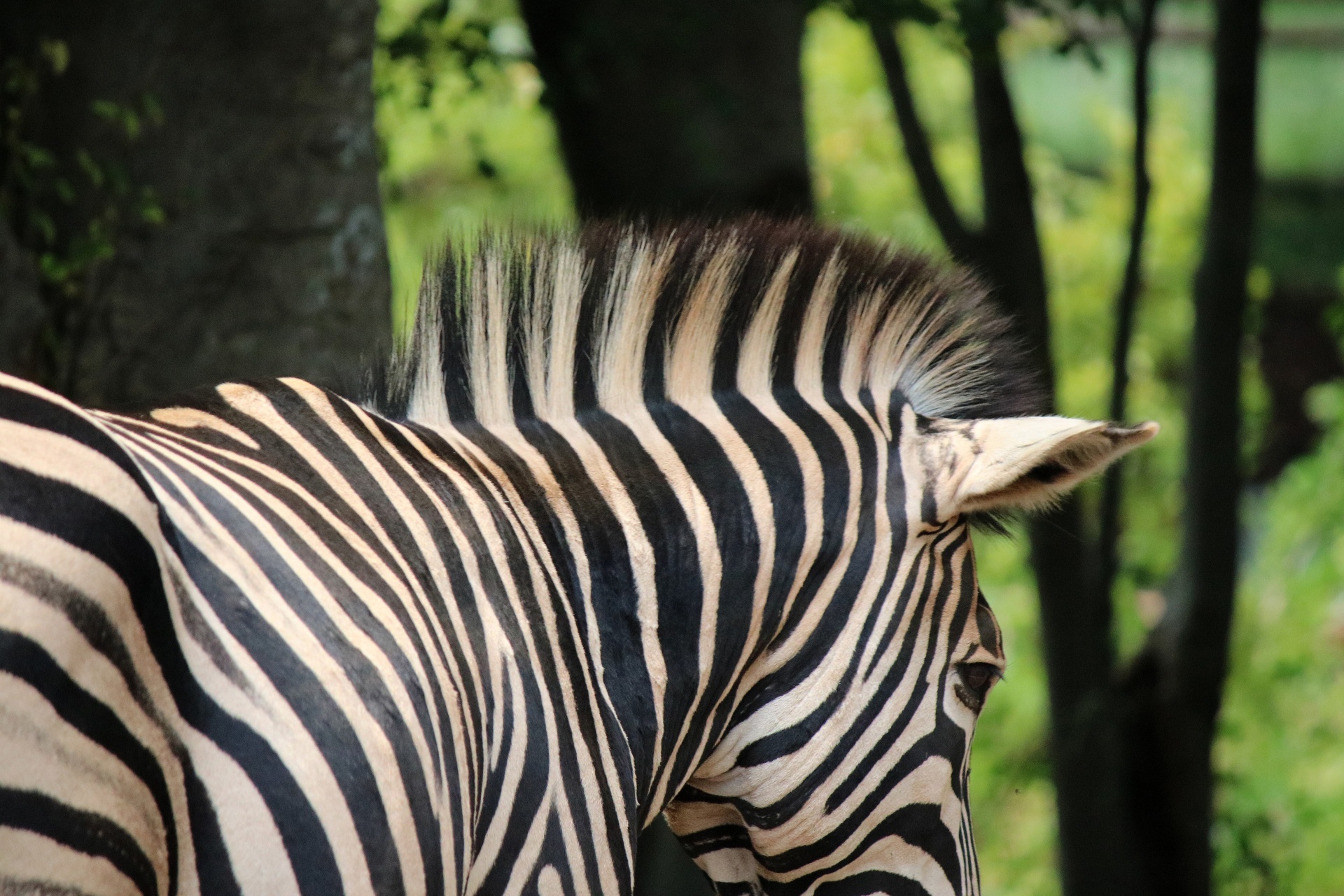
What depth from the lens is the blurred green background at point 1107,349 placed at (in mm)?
7012

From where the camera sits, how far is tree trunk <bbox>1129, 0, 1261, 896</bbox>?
5246mm

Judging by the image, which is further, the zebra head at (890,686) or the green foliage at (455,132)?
the green foliage at (455,132)

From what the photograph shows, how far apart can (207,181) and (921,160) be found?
2.94 m

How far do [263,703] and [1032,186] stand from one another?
14.0 feet

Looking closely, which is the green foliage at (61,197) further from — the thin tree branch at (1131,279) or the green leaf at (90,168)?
the thin tree branch at (1131,279)

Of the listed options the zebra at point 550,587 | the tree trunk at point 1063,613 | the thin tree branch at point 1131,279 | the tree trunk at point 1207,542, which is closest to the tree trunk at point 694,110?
the tree trunk at point 1063,613

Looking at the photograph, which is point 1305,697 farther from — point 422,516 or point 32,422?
point 32,422

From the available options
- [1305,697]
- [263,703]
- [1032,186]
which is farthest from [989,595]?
[263,703]

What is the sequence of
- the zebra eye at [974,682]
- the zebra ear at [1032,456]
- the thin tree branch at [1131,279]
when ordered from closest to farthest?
1. the zebra ear at [1032,456]
2. the zebra eye at [974,682]
3. the thin tree branch at [1131,279]

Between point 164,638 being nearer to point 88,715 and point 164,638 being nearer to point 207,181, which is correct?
point 88,715

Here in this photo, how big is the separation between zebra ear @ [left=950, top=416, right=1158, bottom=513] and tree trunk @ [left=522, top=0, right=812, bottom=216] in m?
2.69

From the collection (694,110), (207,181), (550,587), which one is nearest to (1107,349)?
(694,110)

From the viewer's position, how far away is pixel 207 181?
11.2 ft

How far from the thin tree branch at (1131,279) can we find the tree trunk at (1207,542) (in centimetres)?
33
